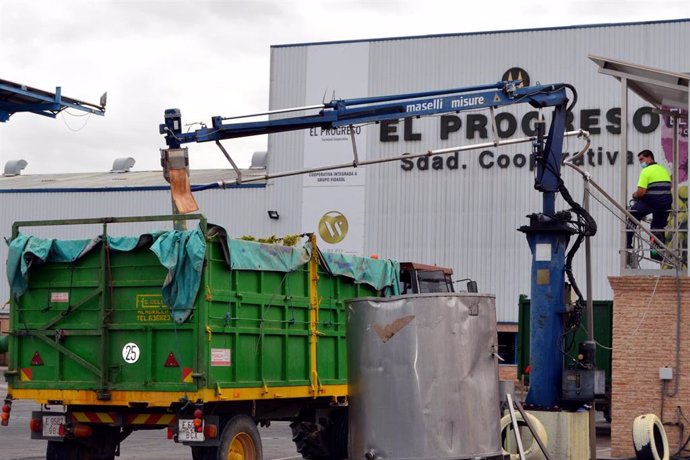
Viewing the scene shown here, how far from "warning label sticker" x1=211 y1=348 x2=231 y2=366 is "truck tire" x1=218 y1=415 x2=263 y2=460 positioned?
0.73 metres

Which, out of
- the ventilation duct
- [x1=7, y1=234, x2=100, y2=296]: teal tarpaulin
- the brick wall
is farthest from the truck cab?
the ventilation duct

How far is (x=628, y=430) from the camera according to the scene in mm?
18719

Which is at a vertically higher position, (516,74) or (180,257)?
(516,74)

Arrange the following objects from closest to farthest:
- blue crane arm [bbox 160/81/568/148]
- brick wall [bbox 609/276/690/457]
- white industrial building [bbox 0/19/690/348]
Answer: blue crane arm [bbox 160/81/568/148] < brick wall [bbox 609/276/690/457] < white industrial building [bbox 0/19/690/348]

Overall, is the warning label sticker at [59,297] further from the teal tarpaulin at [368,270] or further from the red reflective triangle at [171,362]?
the teal tarpaulin at [368,270]

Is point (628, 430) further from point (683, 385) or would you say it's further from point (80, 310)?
point (80, 310)

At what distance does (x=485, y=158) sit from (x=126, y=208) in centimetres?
1432

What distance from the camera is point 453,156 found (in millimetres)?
39469

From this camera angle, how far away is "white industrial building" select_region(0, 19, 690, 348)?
37.2 metres

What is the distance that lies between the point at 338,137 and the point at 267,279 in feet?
87.4

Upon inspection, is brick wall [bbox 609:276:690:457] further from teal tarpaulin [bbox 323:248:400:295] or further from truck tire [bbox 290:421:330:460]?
truck tire [bbox 290:421:330:460]

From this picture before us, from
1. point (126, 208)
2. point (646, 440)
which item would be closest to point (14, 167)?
point (126, 208)

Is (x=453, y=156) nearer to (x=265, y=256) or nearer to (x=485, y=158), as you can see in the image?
(x=485, y=158)

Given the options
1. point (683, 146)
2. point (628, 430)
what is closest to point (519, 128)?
point (683, 146)
